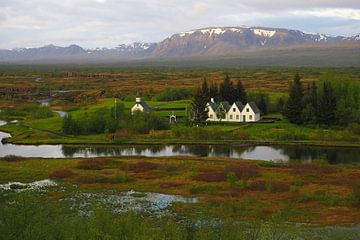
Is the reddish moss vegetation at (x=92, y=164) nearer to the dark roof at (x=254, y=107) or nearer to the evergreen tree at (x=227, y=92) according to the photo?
the dark roof at (x=254, y=107)

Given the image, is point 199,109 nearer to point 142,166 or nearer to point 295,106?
point 295,106

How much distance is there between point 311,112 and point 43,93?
3113 inches

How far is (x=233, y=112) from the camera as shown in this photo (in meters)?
76.7

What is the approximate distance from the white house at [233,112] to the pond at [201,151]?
15.9 metres

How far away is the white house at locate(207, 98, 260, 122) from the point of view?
2965 inches

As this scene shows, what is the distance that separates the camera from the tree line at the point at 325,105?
6981 cm

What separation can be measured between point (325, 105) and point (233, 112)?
13.8 metres

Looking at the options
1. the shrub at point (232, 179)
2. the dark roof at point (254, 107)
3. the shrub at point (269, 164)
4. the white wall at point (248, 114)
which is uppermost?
the dark roof at point (254, 107)

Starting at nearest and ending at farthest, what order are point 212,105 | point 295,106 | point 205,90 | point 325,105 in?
point 325,105 < point 295,106 < point 212,105 < point 205,90

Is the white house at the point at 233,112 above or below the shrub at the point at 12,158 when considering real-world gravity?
above

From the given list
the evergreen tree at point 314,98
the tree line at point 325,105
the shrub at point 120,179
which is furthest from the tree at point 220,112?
the shrub at point 120,179

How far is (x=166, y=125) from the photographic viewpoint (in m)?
70.7

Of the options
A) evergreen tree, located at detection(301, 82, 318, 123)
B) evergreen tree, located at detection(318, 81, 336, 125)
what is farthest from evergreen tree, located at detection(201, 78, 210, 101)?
evergreen tree, located at detection(318, 81, 336, 125)

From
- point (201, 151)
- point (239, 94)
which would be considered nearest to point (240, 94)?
point (239, 94)
